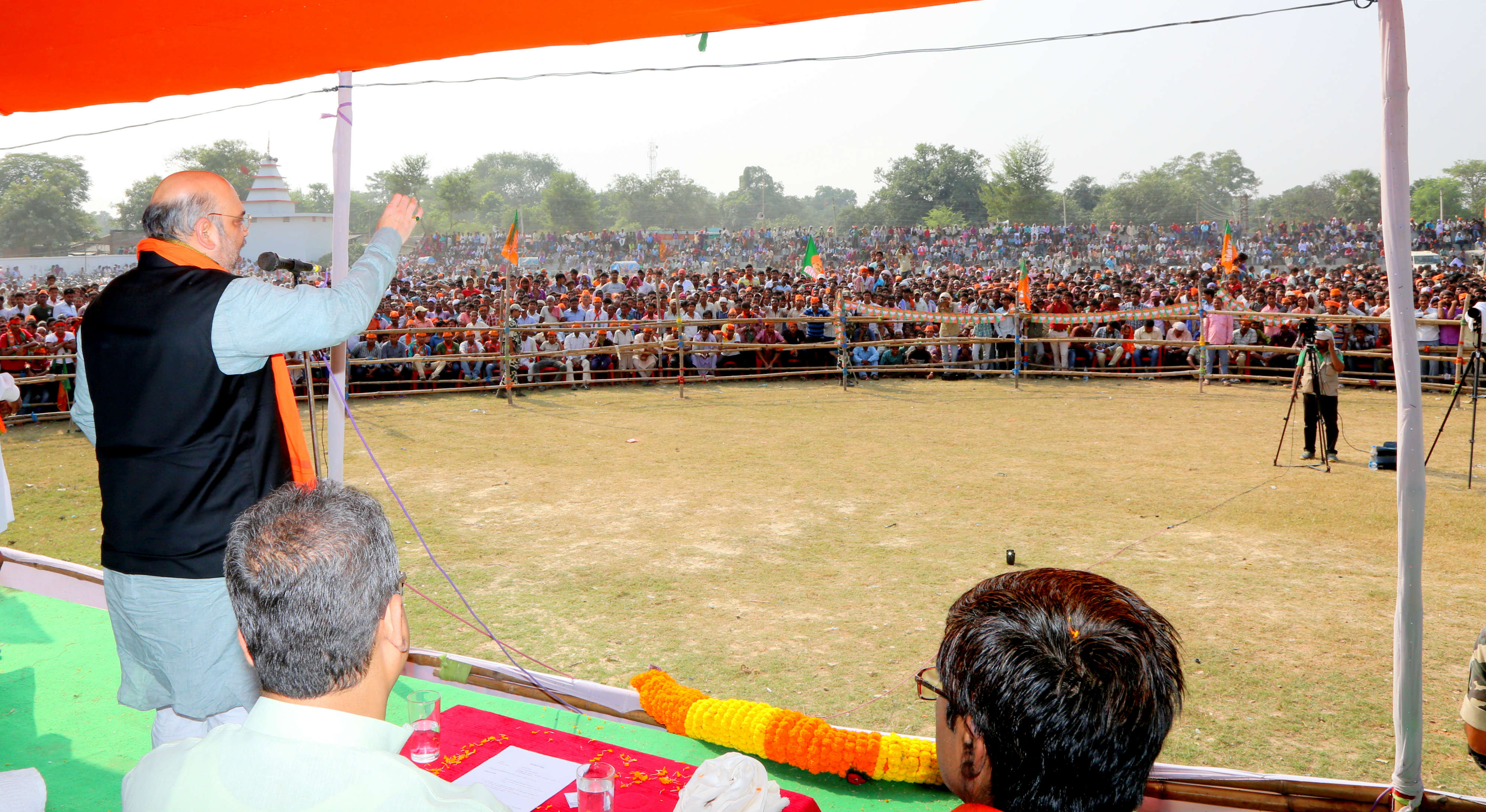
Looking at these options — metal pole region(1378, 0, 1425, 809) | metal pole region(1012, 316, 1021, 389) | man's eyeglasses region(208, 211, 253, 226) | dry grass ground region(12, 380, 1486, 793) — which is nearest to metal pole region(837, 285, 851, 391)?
metal pole region(1012, 316, 1021, 389)

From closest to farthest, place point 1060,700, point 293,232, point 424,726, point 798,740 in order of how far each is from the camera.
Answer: point 1060,700 → point 424,726 → point 798,740 → point 293,232

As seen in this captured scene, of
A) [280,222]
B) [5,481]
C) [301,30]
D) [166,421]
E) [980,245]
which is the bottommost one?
[5,481]

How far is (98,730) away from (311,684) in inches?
110

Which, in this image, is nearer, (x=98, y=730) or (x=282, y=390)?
(x=282, y=390)

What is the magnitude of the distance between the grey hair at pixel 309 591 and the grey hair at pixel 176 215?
3.98 ft

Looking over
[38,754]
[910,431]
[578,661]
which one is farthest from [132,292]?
[910,431]

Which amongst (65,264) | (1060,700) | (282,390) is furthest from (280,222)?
(65,264)

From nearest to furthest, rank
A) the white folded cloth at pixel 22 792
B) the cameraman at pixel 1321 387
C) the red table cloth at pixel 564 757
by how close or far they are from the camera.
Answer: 1. the white folded cloth at pixel 22 792
2. the red table cloth at pixel 564 757
3. the cameraman at pixel 1321 387

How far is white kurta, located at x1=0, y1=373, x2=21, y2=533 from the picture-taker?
3.83 meters

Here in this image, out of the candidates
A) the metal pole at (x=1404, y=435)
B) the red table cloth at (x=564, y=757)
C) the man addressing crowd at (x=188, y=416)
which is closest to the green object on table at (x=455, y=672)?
the red table cloth at (x=564, y=757)

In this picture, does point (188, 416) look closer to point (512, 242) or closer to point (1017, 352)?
point (512, 242)

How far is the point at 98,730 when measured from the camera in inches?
126

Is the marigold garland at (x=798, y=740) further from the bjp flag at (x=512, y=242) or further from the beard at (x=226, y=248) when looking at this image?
the bjp flag at (x=512, y=242)

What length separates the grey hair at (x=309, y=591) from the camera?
1.16 m
